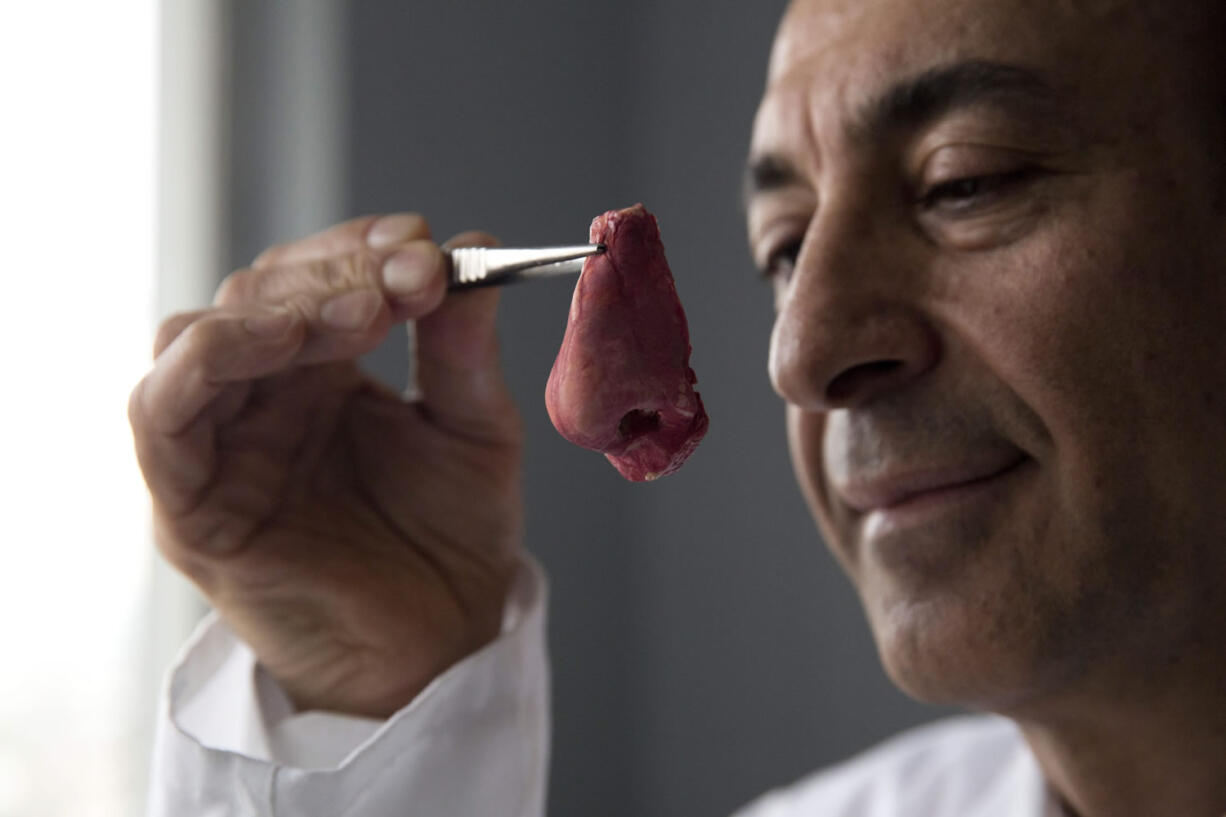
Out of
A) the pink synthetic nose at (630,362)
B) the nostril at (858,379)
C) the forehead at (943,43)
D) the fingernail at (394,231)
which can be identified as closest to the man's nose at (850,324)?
the nostril at (858,379)

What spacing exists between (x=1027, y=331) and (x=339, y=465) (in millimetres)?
720

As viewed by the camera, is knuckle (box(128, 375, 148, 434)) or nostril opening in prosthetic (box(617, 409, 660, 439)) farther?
knuckle (box(128, 375, 148, 434))

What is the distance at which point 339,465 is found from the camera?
3.99 feet

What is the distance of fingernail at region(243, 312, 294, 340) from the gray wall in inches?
43.1

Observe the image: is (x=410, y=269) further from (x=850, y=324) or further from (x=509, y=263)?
(x=850, y=324)

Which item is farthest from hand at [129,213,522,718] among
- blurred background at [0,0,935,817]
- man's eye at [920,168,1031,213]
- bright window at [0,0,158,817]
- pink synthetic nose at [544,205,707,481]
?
blurred background at [0,0,935,817]

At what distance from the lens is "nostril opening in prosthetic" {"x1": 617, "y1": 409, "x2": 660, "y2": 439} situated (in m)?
0.76

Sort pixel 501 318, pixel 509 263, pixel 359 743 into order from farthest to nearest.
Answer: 1. pixel 501 318
2. pixel 359 743
3. pixel 509 263

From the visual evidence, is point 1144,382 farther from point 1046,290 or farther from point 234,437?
point 234,437

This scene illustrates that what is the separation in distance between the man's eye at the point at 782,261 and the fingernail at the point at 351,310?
1.47 feet

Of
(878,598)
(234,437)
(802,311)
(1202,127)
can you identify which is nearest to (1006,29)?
(1202,127)

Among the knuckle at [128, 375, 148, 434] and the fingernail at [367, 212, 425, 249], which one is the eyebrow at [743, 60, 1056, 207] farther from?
the knuckle at [128, 375, 148, 434]

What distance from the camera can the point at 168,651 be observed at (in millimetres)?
1984

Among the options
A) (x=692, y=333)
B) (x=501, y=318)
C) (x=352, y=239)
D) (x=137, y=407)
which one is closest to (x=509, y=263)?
(x=352, y=239)
